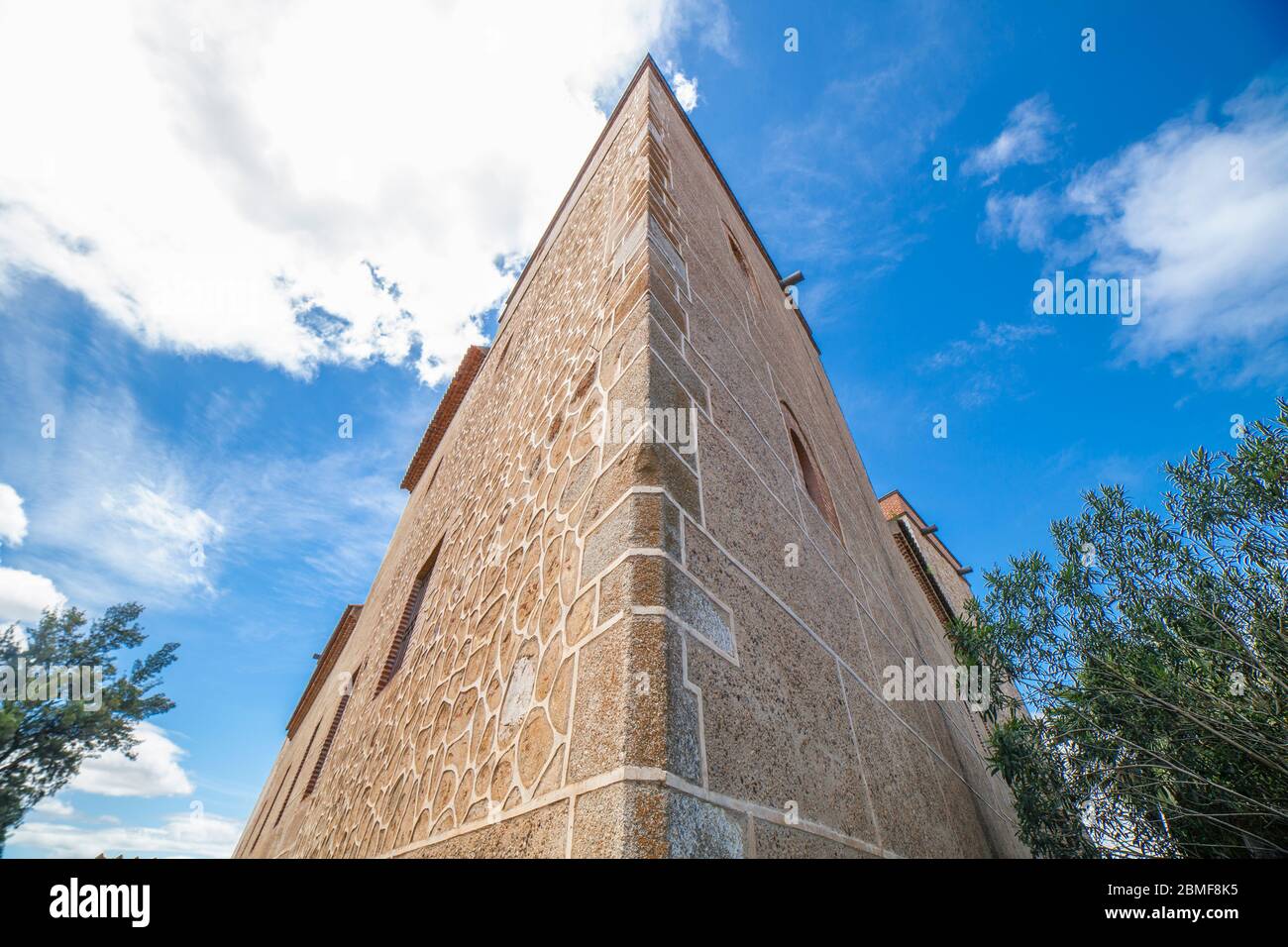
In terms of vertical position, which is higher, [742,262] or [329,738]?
[742,262]

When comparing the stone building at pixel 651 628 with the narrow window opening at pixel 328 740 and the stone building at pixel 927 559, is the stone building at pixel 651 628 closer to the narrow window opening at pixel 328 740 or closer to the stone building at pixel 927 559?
the narrow window opening at pixel 328 740

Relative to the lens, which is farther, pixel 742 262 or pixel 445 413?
pixel 445 413

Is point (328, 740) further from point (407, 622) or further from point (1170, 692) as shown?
point (1170, 692)

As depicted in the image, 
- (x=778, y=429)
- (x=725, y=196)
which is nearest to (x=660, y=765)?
(x=778, y=429)

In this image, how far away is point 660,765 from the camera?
1043 mm

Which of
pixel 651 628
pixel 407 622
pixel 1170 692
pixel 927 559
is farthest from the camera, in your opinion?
pixel 927 559

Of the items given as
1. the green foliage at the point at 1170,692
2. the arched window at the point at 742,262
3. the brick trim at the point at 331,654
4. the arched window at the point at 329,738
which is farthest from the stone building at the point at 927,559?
the brick trim at the point at 331,654

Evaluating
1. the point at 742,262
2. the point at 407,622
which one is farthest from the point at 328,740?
the point at 742,262

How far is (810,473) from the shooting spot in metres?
3.66

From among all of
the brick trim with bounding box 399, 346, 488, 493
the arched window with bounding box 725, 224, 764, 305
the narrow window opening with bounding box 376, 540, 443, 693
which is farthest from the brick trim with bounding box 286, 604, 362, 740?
the arched window with bounding box 725, 224, 764, 305

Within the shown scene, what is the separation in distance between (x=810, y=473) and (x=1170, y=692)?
2.68 m
